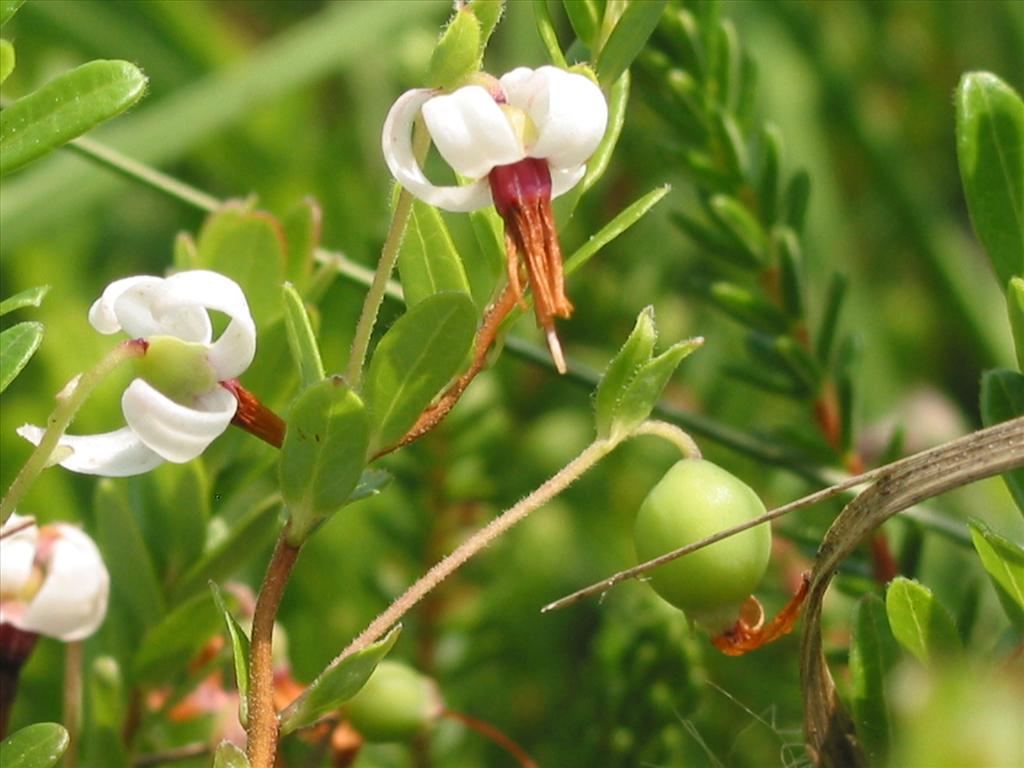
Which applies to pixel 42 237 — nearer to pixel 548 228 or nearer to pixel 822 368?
pixel 822 368

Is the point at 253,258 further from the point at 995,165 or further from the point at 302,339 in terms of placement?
the point at 995,165

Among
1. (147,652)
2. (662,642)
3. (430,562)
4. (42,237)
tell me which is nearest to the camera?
(147,652)

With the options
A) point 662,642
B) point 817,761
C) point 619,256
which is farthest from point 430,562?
point 817,761

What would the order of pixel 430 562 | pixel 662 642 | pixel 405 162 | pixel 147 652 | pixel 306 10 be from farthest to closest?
pixel 306 10 < pixel 430 562 < pixel 662 642 < pixel 147 652 < pixel 405 162

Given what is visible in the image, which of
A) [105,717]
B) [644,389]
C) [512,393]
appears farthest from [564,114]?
[512,393]

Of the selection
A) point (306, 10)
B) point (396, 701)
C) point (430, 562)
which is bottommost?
point (430, 562)
